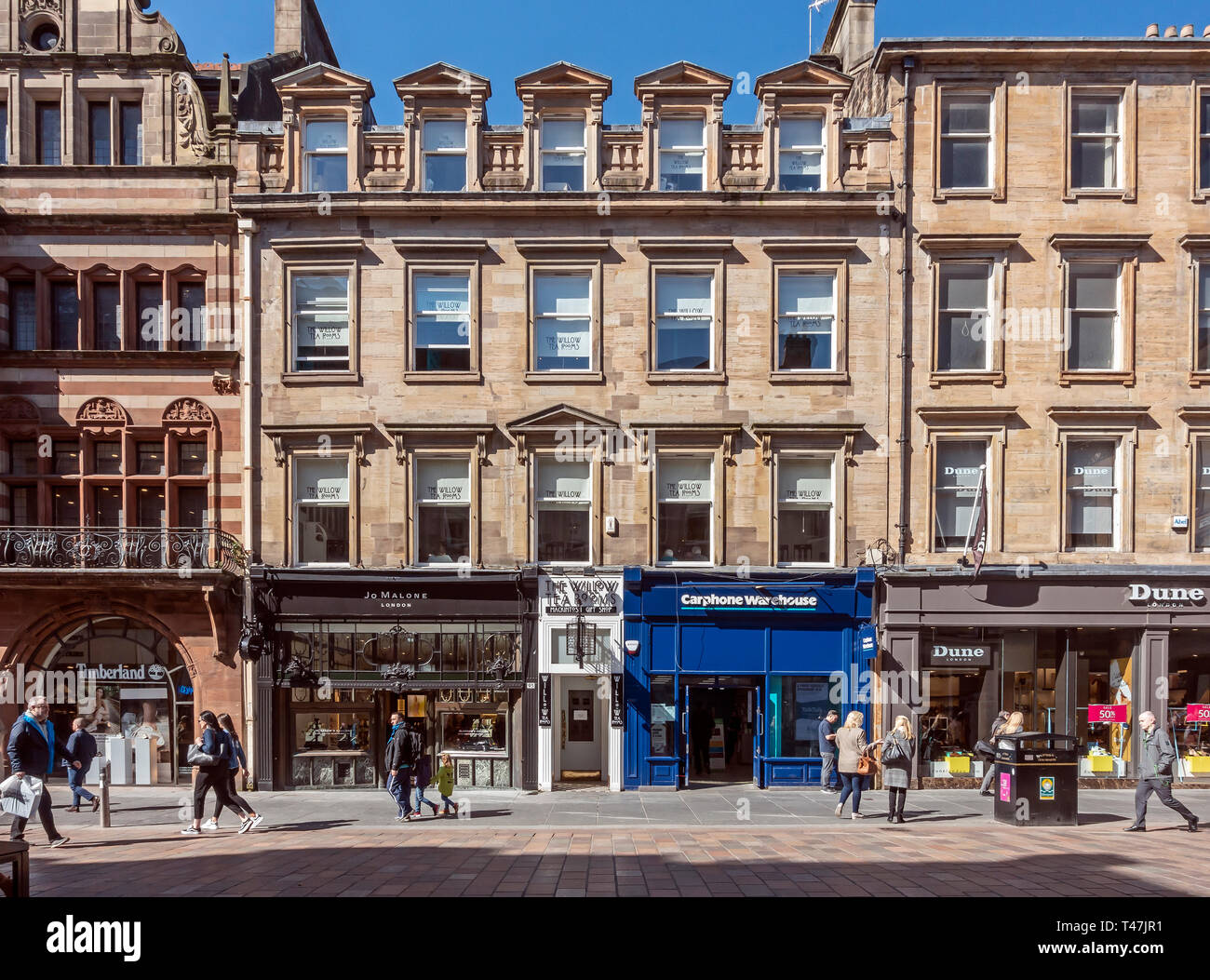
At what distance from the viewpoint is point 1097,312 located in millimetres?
16266

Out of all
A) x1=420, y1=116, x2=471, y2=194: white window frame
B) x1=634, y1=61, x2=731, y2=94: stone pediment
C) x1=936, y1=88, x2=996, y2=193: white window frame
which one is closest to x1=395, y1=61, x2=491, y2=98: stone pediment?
x1=420, y1=116, x2=471, y2=194: white window frame

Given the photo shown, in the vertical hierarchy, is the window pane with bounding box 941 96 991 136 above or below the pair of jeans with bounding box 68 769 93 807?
above

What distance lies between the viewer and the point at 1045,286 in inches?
637

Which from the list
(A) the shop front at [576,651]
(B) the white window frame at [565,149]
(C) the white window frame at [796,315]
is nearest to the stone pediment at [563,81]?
(B) the white window frame at [565,149]

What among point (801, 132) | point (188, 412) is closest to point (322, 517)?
point (188, 412)

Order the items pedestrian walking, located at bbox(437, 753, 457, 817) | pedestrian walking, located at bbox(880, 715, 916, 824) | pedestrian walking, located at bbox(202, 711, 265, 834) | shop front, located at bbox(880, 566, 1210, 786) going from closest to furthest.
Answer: pedestrian walking, located at bbox(202, 711, 265, 834) < pedestrian walking, located at bbox(880, 715, 916, 824) < pedestrian walking, located at bbox(437, 753, 457, 817) < shop front, located at bbox(880, 566, 1210, 786)

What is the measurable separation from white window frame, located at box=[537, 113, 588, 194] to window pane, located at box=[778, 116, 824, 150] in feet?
13.3

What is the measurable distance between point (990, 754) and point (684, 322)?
393 inches

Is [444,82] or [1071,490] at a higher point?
[444,82]

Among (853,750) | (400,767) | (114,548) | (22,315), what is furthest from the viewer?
(22,315)

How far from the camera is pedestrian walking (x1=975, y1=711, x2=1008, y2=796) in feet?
47.3

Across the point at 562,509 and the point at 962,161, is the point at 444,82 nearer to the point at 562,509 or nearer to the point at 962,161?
the point at 562,509

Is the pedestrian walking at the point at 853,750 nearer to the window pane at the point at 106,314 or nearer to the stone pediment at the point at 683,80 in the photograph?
the stone pediment at the point at 683,80

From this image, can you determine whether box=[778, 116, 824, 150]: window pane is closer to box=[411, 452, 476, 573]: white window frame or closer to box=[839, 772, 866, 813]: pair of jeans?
box=[411, 452, 476, 573]: white window frame
